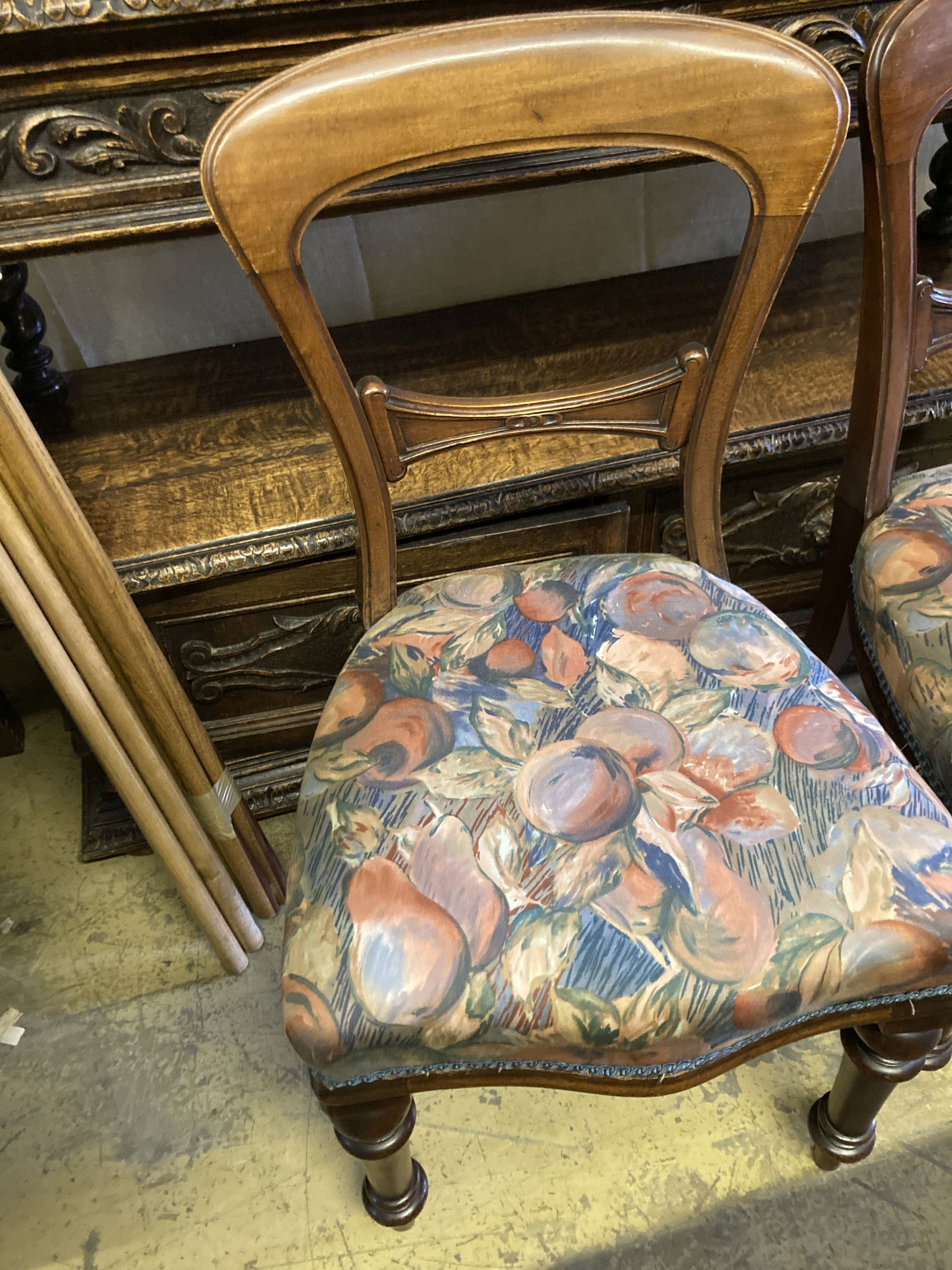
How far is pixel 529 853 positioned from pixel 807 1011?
0.67 ft

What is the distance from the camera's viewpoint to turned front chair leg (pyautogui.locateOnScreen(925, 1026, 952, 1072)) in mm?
812

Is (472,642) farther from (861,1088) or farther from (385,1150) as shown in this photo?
(861,1088)

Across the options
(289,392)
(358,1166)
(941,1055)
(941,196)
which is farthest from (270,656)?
(941,196)

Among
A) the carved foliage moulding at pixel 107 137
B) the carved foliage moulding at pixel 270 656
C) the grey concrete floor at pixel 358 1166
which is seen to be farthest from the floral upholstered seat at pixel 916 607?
the carved foliage moulding at pixel 107 137

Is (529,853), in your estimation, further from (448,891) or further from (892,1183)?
(892,1183)

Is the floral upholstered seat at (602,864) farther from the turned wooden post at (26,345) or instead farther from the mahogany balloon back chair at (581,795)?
the turned wooden post at (26,345)

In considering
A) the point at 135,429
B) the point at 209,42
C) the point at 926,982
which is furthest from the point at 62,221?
the point at 926,982

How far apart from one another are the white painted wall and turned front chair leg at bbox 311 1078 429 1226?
3.01 feet

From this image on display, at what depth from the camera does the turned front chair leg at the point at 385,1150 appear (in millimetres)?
592

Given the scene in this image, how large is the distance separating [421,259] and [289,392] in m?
0.28

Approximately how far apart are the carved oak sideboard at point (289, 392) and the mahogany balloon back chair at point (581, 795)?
0.18m

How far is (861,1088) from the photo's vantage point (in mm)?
707

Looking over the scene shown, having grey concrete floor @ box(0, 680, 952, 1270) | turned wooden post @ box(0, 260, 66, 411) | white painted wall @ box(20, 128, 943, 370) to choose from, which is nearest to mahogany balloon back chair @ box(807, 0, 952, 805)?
grey concrete floor @ box(0, 680, 952, 1270)

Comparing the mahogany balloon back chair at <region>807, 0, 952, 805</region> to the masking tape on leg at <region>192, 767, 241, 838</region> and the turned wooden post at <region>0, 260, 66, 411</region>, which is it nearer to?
the masking tape on leg at <region>192, 767, 241, 838</region>
